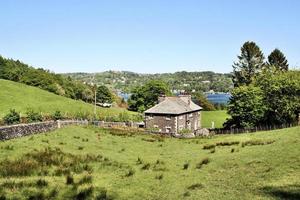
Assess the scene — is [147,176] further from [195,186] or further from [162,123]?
[162,123]

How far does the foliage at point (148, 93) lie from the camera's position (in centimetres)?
13300

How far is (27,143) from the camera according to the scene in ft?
106

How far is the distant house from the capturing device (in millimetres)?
71500

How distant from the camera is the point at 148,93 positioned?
134 m

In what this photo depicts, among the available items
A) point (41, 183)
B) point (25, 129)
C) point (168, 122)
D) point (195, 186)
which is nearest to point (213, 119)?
point (168, 122)

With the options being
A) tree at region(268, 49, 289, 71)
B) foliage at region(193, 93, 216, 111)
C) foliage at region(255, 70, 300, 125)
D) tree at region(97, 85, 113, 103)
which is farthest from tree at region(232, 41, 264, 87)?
tree at region(97, 85, 113, 103)

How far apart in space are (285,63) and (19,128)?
3399 inches

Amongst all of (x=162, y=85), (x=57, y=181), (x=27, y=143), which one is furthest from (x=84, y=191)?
(x=162, y=85)

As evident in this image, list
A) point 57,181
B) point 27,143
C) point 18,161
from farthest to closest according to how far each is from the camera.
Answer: point 27,143 → point 18,161 → point 57,181

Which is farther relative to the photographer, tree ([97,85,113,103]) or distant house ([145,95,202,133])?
tree ([97,85,113,103])

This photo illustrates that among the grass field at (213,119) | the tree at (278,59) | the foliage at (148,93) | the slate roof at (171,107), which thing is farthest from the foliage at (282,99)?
the foliage at (148,93)

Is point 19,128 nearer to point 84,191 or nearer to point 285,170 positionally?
point 84,191

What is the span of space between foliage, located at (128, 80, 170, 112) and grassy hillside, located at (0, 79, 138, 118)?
23.7 meters

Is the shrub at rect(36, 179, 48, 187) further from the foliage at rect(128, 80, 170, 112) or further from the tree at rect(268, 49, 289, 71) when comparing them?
the foliage at rect(128, 80, 170, 112)
